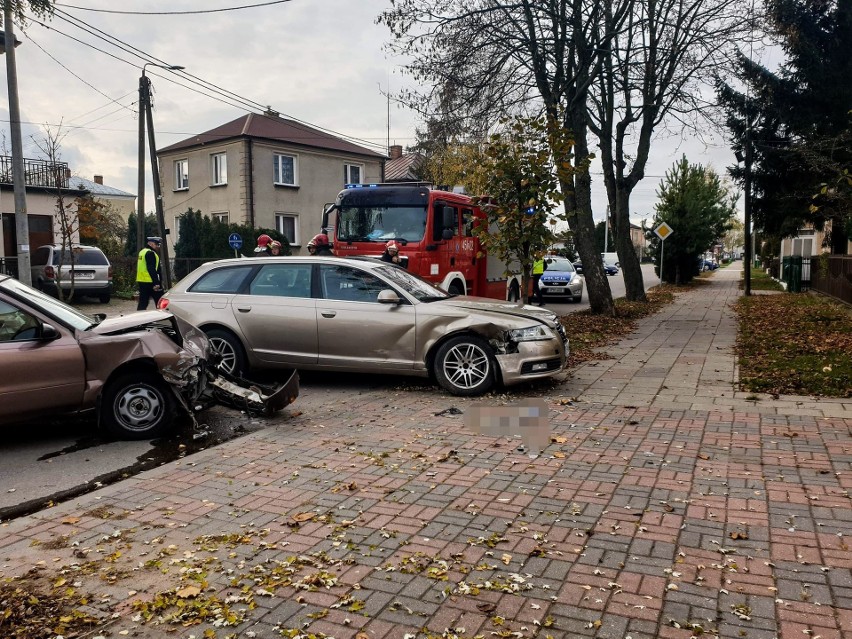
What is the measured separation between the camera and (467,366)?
8.32 m

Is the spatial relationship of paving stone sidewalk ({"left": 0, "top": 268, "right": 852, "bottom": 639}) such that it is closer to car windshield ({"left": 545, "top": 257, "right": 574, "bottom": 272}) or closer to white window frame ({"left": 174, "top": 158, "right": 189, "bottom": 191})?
car windshield ({"left": 545, "top": 257, "right": 574, "bottom": 272})

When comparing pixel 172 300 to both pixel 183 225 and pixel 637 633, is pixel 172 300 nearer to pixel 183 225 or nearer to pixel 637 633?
pixel 637 633

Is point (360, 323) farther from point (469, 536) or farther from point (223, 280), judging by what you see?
point (469, 536)

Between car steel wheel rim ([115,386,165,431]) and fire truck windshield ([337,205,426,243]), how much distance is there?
7.31 meters

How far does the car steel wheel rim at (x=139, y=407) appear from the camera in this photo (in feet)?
21.1

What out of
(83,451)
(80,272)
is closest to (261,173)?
(80,272)

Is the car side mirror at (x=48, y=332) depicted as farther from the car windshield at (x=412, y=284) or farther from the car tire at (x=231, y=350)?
the car windshield at (x=412, y=284)

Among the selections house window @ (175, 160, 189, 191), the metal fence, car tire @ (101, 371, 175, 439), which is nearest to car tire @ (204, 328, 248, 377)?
car tire @ (101, 371, 175, 439)

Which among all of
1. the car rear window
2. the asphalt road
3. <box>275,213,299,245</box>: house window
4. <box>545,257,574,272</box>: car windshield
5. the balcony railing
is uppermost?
the balcony railing

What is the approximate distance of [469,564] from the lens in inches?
151

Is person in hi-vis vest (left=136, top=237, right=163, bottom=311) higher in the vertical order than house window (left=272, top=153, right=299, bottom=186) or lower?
lower

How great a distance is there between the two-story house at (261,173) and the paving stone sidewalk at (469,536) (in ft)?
98.5

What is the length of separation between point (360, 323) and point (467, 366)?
1369 mm

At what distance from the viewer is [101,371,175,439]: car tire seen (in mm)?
6398
